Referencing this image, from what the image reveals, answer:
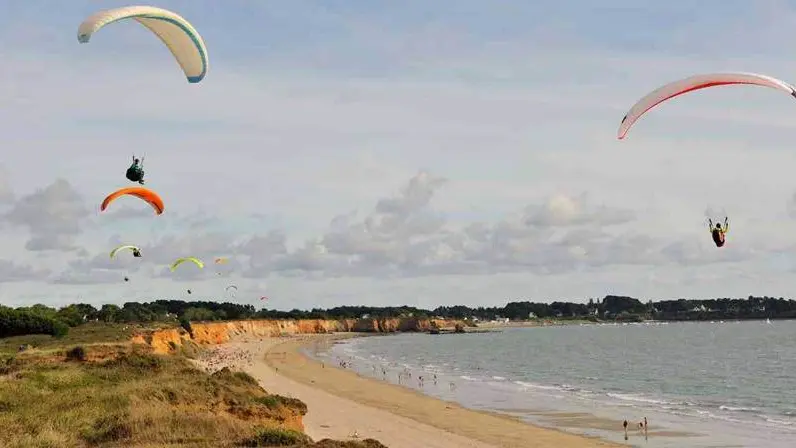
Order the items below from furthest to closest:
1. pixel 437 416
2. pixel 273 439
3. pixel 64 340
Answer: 1. pixel 64 340
2. pixel 437 416
3. pixel 273 439

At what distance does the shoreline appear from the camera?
1319 inches

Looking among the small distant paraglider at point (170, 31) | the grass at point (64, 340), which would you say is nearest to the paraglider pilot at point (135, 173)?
the small distant paraglider at point (170, 31)

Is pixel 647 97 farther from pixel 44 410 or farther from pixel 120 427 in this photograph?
pixel 44 410

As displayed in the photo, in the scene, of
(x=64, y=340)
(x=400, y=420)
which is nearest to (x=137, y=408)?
(x=400, y=420)

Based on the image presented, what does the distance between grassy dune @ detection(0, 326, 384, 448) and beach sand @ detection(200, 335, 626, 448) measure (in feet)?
14.4

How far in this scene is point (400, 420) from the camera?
3953cm

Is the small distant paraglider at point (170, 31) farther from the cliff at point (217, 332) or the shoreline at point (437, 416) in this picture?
the cliff at point (217, 332)

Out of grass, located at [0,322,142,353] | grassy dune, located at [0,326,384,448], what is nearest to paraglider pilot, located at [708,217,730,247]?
grassy dune, located at [0,326,384,448]

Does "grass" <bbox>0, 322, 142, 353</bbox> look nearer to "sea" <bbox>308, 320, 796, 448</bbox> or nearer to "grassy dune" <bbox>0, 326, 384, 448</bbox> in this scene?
"grassy dune" <bbox>0, 326, 384, 448</bbox>

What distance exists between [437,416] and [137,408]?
77.4 feet

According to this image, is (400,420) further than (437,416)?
No

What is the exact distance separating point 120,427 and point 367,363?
72197 millimetres

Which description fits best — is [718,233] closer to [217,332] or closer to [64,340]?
[64,340]

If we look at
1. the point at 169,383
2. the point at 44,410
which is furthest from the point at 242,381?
the point at 44,410
